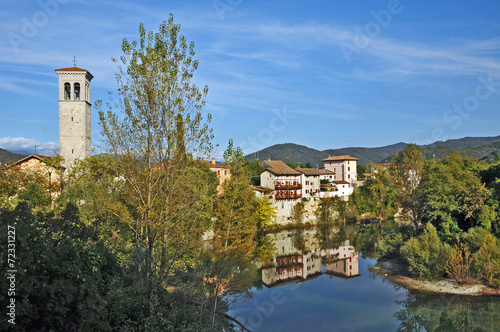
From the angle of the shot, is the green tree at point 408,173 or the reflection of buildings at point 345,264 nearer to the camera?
the reflection of buildings at point 345,264

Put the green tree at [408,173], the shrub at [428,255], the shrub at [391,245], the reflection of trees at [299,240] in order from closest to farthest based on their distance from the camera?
1. the shrub at [428,255]
2. the shrub at [391,245]
3. the green tree at [408,173]
4. the reflection of trees at [299,240]

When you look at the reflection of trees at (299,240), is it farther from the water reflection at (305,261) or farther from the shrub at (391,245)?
the shrub at (391,245)

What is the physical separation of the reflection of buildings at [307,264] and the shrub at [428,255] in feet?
13.5

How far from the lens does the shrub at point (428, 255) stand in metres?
21.1

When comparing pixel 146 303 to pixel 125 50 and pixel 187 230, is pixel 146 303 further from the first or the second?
pixel 125 50

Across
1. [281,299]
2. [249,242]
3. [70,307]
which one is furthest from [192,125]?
[281,299]

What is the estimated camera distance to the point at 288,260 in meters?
29.3

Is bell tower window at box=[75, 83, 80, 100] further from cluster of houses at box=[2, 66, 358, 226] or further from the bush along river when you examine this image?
the bush along river

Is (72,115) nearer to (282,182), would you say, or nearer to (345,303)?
(282,182)

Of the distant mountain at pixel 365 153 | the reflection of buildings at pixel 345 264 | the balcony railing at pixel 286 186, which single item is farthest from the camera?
the distant mountain at pixel 365 153

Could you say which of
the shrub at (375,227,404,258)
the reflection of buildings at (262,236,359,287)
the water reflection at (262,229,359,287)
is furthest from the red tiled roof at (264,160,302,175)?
the shrub at (375,227,404,258)

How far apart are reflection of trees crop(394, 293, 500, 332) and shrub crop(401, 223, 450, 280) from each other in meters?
2.48

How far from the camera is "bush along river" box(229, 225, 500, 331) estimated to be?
622 inches

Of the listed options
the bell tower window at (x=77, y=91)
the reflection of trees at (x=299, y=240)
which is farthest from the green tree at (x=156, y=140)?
the bell tower window at (x=77, y=91)
